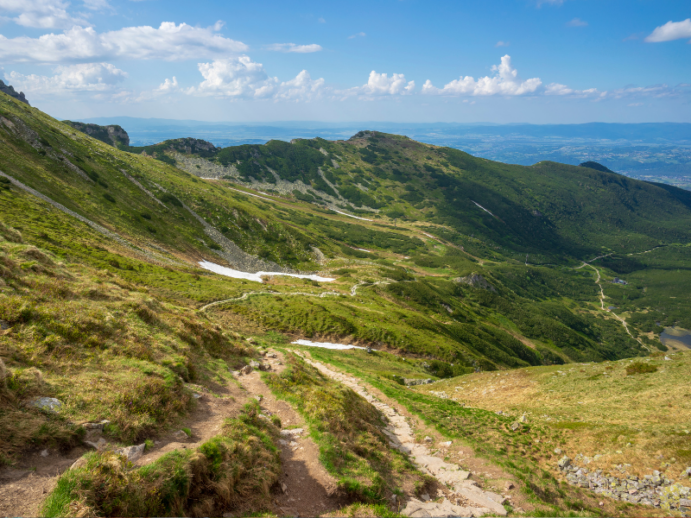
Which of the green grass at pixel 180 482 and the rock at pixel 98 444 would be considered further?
the rock at pixel 98 444

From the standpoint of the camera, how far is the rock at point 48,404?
1178 centimetres

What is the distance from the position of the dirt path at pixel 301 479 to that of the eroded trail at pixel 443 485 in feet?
11.6

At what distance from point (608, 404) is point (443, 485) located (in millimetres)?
19374

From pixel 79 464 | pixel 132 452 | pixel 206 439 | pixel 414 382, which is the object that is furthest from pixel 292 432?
pixel 414 382

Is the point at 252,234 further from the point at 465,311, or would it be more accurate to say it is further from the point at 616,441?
the point at 616,441

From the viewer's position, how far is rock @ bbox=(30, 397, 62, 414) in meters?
11.8

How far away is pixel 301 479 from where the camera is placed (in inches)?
578

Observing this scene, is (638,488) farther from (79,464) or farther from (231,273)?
(231,273)

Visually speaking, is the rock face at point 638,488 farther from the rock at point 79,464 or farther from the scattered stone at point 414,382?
the scattered stone at point 414,382

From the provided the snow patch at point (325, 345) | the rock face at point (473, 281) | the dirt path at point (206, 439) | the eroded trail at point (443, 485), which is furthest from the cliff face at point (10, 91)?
the rock face at point (473, 281)

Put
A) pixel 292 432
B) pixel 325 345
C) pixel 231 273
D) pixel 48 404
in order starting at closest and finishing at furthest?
1. pixel 48 404
2. pixel 292 432
3. pixel 325 345
4. pixel 231 273

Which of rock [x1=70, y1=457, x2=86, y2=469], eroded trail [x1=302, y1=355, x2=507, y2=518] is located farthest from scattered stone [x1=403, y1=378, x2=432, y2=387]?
rock [x1=70, y1=457, x2=86, y2=469]

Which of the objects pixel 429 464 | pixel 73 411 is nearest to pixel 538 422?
pixel 429 464

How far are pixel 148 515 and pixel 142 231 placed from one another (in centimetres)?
9057
